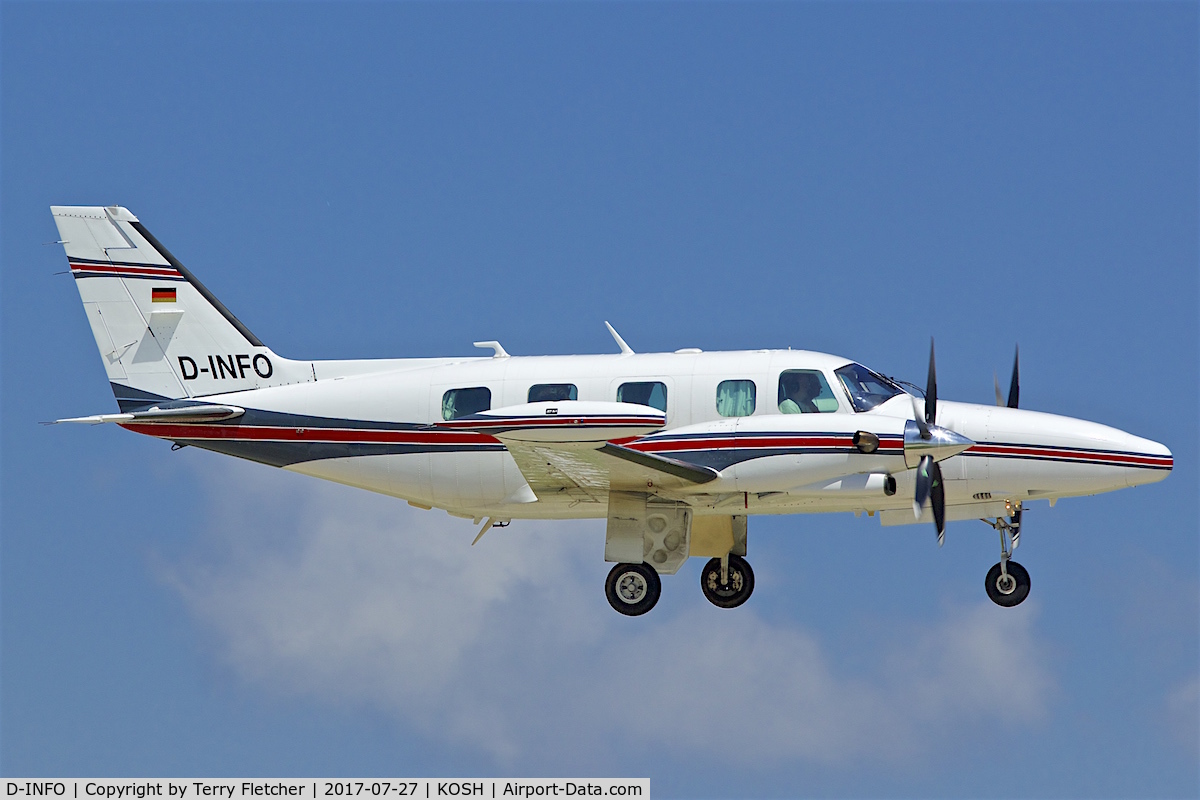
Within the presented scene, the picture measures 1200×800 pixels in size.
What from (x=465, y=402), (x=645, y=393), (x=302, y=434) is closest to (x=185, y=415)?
(x=302, y=434)

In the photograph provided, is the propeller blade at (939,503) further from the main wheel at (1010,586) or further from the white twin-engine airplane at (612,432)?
the main wheel at (1010,586)

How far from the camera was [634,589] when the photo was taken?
2339cm

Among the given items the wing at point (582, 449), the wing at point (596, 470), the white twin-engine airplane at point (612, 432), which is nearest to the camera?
the wing at point (582, 449)

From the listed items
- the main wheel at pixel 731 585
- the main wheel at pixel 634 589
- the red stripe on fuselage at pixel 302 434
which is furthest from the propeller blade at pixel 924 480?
the red stripe on fuselage at pixel 302 434

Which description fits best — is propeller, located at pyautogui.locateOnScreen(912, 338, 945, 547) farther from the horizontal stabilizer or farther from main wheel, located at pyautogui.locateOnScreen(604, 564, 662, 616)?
the horizontal stabilizer

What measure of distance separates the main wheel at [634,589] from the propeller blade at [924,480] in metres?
3.89

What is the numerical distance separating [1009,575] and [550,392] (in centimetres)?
711

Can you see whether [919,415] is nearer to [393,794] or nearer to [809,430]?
[809,430]

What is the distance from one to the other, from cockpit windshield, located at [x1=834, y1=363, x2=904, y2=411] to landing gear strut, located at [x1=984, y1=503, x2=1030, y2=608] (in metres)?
2.60

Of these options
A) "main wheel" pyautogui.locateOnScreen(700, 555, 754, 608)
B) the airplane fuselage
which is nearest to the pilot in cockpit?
Answer: the airplane fuselage

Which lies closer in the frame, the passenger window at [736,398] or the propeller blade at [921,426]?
the propeller blade at [921,426]

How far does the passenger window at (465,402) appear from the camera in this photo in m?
23.6

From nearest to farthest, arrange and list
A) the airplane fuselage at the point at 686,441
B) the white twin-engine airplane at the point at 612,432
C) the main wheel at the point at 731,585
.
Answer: the white twin-engine airplane at the point at 612,432 < the airplane fuselage at the point at 686,441 < the main wheel at the point at 731,585

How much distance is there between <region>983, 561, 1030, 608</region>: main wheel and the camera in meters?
23.8
